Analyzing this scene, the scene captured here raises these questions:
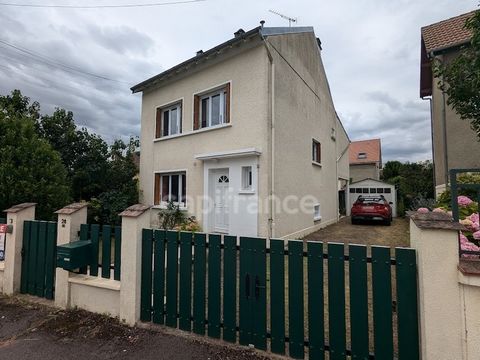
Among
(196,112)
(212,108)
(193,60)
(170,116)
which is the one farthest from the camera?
(170,116)

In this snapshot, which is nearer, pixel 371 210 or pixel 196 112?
pixel 196 112

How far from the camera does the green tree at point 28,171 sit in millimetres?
6660

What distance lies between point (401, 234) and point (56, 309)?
40.1 feet

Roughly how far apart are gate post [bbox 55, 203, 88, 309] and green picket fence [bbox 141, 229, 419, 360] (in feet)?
4.91

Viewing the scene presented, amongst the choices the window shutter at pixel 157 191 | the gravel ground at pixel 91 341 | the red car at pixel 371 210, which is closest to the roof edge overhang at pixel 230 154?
the window shutter at pixel 157 191

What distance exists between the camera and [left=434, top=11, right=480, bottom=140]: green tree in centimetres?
407

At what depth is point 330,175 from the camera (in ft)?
48.1

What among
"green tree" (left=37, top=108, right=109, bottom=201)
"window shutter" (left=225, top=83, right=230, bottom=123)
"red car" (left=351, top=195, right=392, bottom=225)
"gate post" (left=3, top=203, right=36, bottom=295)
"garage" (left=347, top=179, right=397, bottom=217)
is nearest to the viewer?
"gate post" (left=3, top=203, right=36, bottom=295)

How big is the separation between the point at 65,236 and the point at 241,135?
555cm

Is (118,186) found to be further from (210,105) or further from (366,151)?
(366,151)

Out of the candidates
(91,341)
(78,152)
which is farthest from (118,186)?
(91,341)

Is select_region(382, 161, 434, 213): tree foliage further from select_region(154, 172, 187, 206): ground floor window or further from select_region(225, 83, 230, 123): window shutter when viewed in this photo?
select_region(154, 172, 187, 206): ground floor window

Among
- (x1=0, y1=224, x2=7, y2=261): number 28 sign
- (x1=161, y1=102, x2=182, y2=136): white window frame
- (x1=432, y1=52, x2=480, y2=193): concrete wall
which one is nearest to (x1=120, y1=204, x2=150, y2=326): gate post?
(x1=0, y1=224, x2=7, y2=261): number 28 sign

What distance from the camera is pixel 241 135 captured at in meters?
8.56
